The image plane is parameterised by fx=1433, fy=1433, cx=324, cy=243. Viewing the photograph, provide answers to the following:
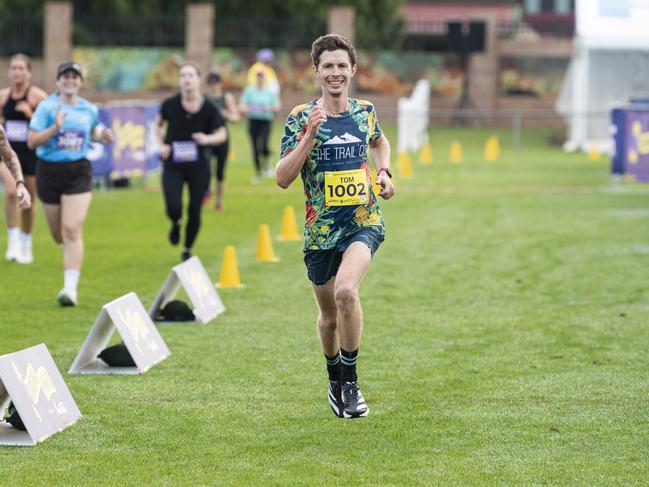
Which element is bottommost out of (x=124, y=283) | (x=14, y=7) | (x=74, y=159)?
(x=124, y=283)

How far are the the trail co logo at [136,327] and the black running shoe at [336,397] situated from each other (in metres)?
1.70

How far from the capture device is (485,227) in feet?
63.2

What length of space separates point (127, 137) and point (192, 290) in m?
14.4

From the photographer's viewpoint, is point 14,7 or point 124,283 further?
point 14,7

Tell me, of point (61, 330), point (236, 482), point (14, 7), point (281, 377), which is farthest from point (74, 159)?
point (14, 7)

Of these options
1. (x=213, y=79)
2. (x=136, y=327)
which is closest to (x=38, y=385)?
(x=136, y=327)

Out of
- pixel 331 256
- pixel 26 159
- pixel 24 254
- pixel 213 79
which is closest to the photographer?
pixel 331 256

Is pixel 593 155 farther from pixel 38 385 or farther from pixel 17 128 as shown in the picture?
pixel 38 385

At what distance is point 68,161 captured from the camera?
12.1 metres

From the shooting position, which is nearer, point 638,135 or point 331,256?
point 331,256

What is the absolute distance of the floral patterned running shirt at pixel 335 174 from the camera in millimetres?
7605

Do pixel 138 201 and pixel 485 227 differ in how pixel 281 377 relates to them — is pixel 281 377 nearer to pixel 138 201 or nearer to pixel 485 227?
pixel 485 227

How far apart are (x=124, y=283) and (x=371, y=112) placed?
6.45 meters

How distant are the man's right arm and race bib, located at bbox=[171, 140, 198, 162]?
6632 mm
